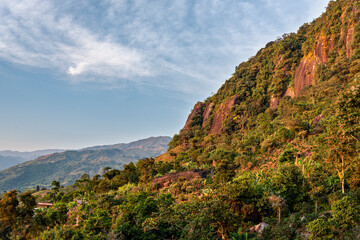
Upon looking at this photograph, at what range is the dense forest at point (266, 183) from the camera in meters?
13.1

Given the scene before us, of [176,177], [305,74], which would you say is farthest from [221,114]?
[176,177]

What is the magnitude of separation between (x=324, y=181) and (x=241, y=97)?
6119cm

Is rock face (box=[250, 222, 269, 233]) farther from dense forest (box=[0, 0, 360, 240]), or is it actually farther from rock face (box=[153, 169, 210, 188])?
rock face (box=[153, 169, 210, 188])

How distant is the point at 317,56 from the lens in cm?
5466

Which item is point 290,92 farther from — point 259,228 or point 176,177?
point 259,228

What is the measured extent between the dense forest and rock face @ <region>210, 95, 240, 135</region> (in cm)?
100

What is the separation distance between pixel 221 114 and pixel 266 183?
58.6 meters

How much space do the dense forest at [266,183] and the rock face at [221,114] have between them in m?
1.00

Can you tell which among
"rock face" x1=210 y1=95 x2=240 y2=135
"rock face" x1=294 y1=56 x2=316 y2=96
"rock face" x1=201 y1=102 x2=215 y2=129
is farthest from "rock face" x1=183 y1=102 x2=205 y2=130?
"rock face" x1=294 y1=56 x2=316 y2=96

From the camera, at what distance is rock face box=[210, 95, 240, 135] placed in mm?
73625

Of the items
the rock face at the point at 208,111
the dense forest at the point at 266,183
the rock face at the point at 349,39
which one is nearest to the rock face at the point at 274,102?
the dense forest at the point at 266,183

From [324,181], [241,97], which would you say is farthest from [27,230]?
[241,97]

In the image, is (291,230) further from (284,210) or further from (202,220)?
(202,220)

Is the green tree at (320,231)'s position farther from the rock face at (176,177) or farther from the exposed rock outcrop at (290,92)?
the exposed rock outcrop at (290,92)
